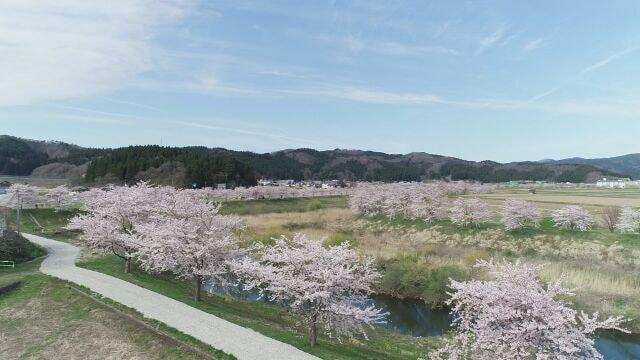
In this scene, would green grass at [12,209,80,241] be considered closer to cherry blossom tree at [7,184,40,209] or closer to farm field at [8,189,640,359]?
farm field at [8,189,640,359]

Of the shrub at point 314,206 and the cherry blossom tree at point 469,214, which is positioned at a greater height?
the cherry blossom tree at point 469,214

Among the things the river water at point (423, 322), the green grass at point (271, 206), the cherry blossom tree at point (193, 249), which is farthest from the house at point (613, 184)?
the cherry blossom tree at point (193, 249)

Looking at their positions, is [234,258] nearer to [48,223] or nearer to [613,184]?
[48,223]

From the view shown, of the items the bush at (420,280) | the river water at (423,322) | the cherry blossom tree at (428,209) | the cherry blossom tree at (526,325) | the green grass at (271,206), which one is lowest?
the river water at (423,322)

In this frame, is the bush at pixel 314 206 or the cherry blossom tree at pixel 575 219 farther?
the bush at pixel 314 206

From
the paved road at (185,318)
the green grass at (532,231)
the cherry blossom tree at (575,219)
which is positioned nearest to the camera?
the paved road at (185,318)

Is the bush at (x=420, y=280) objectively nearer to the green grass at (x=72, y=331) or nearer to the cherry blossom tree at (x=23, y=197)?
the green grass at (x=72, y=331)

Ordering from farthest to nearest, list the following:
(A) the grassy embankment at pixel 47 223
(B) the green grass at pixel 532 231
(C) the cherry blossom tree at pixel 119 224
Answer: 1. (A) the grassy embankment at pixel 47 223
2. (B) the green grass at pixel 532 231
3. (C) the cherry blossom tree at pixel 119 224

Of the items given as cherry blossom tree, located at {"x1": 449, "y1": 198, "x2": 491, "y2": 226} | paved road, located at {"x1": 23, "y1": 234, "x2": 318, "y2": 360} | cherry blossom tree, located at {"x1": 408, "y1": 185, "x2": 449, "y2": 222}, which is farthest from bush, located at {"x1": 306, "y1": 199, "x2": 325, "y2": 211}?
paved road, located at {"x1": 23, "y1": 234, "x2": 318, "y2": 360}
